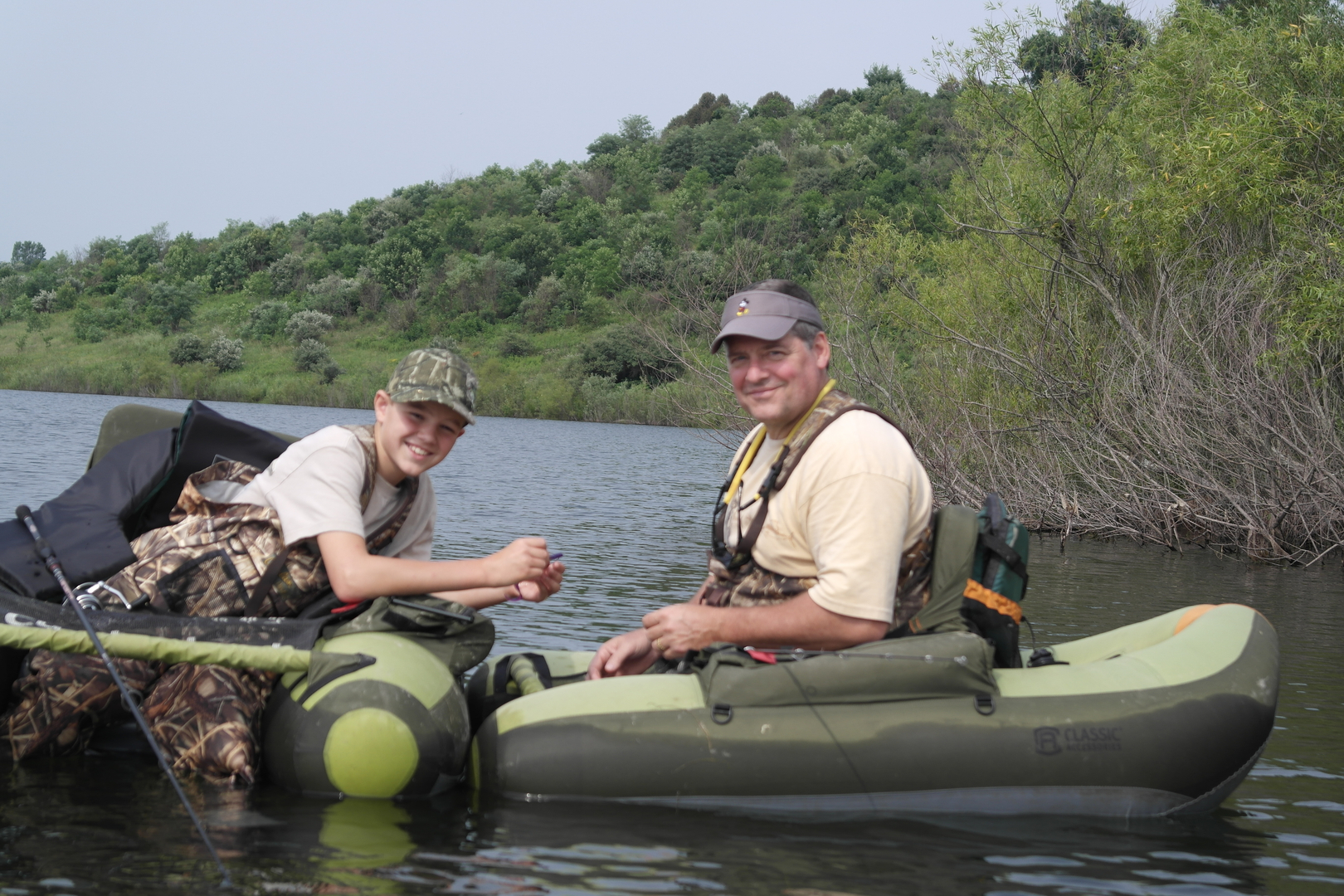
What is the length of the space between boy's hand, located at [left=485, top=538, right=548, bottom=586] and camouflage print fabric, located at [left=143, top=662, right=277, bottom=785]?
1011 millimetres

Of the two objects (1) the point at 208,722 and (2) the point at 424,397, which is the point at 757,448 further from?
(1) the point at 208,722

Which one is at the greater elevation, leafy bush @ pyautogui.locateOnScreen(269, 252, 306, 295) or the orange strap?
leafy bush @ pyautogui.locateOnScreen(269, 252, 306, 295)

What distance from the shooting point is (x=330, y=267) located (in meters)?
82.8

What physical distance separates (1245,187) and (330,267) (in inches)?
3005

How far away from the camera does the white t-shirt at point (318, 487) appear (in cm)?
414

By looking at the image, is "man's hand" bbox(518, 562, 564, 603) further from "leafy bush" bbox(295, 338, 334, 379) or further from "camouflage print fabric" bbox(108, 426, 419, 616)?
"leafy bush" bbox(295, 338, 334, 379)

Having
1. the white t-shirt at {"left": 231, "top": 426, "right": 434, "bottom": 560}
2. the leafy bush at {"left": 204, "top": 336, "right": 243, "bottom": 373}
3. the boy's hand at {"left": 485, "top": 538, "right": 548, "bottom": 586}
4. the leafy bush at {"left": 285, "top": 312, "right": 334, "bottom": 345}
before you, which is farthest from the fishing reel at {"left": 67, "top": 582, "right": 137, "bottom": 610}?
the leafy bush at {"left": 285, "top": 312, "right": 334, "bottom": 345}

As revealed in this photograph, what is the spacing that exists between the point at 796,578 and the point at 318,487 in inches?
67.2

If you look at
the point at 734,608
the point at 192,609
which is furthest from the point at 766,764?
the point at 192,609

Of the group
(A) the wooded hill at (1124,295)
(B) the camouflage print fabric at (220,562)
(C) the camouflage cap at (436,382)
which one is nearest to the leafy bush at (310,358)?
(A) the wooded hill at (1124,295)

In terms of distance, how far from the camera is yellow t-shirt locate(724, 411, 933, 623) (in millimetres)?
3852

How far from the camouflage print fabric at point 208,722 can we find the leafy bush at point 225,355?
200ft

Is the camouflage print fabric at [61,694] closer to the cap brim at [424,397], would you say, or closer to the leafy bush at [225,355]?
the cap brim at [424,397]

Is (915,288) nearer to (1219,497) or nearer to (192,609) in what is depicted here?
(1219,497)
